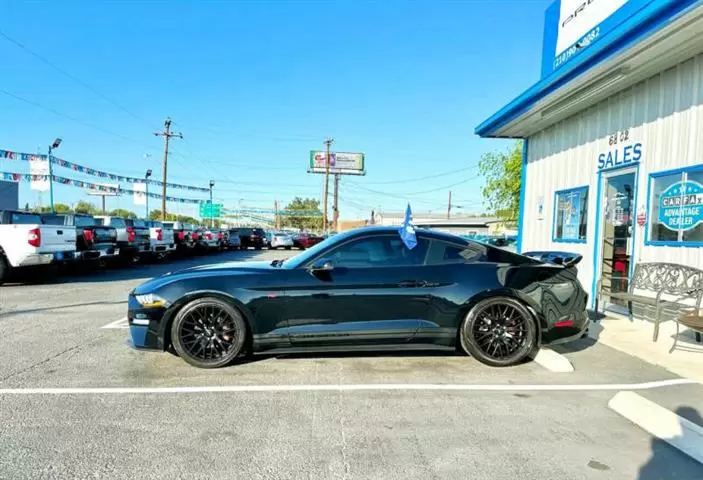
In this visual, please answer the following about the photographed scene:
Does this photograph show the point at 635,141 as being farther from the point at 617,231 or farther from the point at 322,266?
the point at 322,266

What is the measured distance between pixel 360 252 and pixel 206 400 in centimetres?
208

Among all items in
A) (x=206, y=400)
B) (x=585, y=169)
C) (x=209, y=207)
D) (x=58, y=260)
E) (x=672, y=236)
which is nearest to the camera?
(x=206, y=400)

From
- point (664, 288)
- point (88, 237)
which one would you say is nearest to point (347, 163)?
point (88, 237)

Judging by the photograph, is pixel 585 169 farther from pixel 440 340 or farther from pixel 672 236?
pixel 440 340

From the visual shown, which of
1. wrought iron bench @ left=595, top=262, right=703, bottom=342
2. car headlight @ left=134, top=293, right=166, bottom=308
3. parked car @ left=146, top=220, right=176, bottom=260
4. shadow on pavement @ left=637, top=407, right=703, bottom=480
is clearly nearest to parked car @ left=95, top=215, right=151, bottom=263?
parked car @ left=146, top=220, right=176, bottom=260

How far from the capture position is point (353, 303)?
183 inches

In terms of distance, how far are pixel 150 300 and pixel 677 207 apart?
6938 millimetres

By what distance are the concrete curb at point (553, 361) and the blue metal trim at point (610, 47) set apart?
13.2ft

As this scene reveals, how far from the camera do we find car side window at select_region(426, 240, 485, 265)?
4.93 meters

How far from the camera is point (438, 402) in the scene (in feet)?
12.7

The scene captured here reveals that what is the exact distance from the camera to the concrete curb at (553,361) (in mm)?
4723

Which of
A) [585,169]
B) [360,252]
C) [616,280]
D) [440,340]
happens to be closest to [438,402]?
[440,340]

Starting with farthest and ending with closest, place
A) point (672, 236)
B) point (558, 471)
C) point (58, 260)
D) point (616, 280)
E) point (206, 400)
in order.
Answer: point (58, 260), point (616, 280), point (672, 236), point (206, 400), point (558, 471)

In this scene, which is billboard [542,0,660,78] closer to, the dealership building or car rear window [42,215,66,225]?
the dealership building
